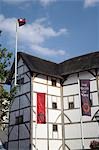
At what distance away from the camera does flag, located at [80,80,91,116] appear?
25234 mm

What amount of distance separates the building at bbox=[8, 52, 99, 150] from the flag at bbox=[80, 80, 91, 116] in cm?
107

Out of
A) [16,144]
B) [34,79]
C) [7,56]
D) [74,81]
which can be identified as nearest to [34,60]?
[34,79]

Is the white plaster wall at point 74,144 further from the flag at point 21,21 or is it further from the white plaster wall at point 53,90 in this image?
the flag at point 21,21

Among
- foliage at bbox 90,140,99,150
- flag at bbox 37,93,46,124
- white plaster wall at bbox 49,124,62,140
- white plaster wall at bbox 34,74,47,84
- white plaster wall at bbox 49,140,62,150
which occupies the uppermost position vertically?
white plaster wall at bbox 34,74,47,84

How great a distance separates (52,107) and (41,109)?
2010 mm

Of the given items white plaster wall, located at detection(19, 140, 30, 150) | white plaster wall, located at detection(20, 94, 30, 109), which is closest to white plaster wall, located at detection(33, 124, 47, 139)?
white plaster wall, located at detection(19, 140, 30, 150)

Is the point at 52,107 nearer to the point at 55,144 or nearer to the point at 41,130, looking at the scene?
the point at 41,130

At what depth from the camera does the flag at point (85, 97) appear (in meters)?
25.2

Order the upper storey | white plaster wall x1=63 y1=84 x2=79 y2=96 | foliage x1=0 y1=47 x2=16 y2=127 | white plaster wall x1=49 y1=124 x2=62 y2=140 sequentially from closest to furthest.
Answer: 1. foliage x1=0 y1=47 x2=16 y2=127
2. white plaster wall x1=49 y1=124 x2=62 y2=140
3. the upper storey
4. white plaster wall x1=63 y1=84 x2=79 y2=96

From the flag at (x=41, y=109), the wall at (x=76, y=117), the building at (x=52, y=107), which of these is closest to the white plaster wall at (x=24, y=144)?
the building at (x=52, y=107)

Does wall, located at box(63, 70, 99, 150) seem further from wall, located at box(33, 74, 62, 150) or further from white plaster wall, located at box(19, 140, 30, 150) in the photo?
white plaster wall, located at box(19, 140, 30, 150)

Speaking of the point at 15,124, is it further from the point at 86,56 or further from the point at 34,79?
the point at 86,56

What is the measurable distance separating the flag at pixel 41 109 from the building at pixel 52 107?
15.0 inches

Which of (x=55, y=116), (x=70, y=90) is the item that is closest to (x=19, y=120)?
(x=55, y=116)
